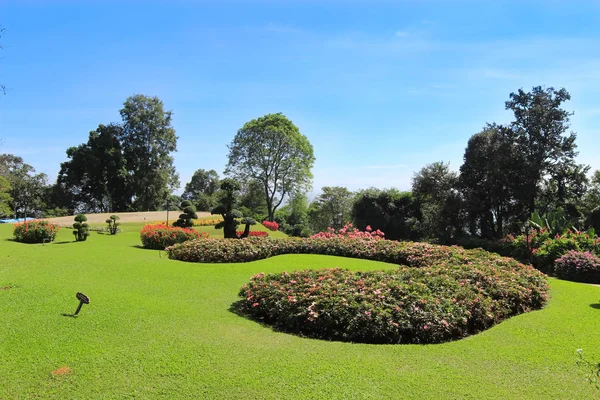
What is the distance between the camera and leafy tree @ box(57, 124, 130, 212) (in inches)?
1331

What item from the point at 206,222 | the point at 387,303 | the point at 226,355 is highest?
the point at 206,222

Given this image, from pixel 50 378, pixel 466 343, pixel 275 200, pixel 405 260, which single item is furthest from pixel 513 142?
pixel 50 378

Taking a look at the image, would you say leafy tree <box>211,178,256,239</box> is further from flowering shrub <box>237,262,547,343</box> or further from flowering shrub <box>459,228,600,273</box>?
flowering shrub <box>459,228,600,273</box>

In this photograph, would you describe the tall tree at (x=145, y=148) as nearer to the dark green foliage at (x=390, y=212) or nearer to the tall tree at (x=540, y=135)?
the dark green foliage at (x=390, y=212)

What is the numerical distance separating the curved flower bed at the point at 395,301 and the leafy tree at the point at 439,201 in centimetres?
1625

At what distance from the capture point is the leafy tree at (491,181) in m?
23.4

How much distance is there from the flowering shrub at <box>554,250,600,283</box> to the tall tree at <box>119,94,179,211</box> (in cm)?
3125

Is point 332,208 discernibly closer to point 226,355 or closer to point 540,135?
point 540,135

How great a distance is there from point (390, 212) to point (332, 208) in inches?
499

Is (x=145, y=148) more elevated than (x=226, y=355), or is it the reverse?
(x=145, y=148)

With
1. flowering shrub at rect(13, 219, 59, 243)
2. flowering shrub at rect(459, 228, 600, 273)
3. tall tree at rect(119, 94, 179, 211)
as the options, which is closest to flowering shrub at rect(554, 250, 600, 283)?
flowering shrub at rect(459, 228, 600, 273)

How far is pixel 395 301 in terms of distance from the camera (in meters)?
5.93

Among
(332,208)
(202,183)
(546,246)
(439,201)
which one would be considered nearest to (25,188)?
(202,183)

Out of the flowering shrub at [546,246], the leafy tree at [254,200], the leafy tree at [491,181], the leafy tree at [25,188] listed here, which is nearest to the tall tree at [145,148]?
the leafy tree at [254,200]
